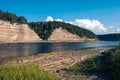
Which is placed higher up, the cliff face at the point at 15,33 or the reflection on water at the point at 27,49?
the cliff face at the point at 15,33

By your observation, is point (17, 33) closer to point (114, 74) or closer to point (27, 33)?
point (27, 33)

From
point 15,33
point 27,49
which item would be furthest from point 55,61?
point 15,33

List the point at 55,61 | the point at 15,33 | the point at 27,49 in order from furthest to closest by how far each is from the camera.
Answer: the point at 15,33 < the point at 27,49 < the point at 55,61

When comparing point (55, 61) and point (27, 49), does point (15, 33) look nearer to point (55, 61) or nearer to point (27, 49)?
point (27, 49)

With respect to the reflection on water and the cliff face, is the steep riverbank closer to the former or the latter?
the reflection on water

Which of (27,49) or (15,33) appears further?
(15,33)

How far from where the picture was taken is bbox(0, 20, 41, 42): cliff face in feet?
541

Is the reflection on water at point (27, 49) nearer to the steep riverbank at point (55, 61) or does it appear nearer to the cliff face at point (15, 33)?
the steep riverbank at point (55, 61)

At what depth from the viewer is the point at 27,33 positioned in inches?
7470

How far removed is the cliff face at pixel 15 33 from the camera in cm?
16491

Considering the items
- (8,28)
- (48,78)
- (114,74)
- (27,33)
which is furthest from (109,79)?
(27,33)

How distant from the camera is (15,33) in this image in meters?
178

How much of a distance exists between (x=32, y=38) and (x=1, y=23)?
114ft

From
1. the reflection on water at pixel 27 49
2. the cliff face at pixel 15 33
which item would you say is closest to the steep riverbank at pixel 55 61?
the reflection on water at pixel 27 49
